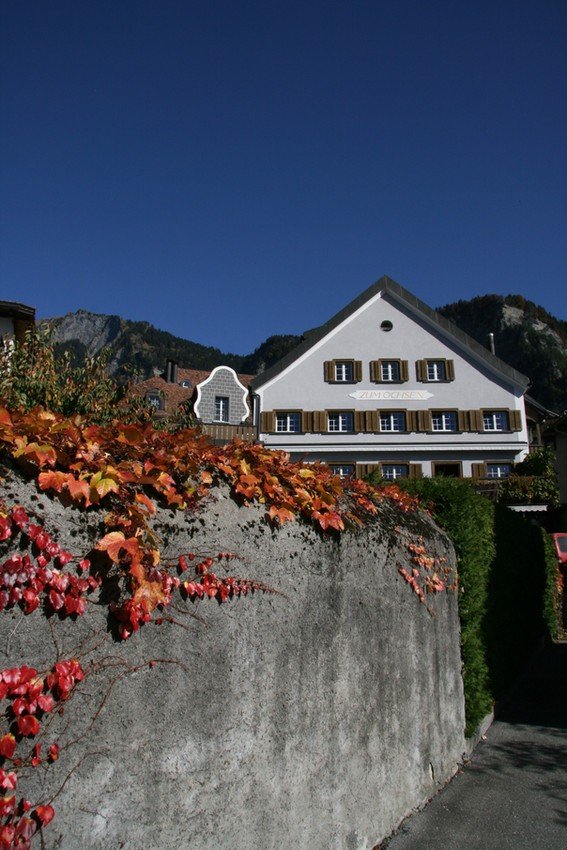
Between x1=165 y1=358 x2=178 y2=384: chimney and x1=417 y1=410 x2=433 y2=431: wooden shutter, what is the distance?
20821mm

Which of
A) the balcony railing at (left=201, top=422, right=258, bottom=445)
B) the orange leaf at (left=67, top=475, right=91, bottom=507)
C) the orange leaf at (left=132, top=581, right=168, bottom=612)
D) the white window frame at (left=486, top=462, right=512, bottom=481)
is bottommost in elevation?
the orange leaf at (left=132, top=581, right=168, bottom=612)

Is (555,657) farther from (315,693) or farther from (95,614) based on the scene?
(95,614)

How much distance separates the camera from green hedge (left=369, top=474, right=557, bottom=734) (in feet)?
22.6

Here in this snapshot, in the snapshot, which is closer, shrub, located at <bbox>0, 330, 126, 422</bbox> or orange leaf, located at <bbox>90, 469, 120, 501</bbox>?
orange leaf, located at <bbox>90, 469, 120, 501</bbox>

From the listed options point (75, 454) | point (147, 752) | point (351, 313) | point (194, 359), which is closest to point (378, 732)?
point (147, 752)

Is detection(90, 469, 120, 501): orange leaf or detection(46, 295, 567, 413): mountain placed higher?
detection(46, 295, 567, 413): mountain

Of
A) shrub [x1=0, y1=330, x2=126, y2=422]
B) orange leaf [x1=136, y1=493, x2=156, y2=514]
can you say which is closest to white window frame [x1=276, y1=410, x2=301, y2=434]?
shrub [x1=0, y1=330, x2=126, y2=422]

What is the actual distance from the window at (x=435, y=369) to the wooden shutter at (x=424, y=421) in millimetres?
2253

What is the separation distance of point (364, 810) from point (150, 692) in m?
2.35

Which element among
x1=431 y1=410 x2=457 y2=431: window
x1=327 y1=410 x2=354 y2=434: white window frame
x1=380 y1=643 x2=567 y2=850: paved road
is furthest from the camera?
x1=327 y1=410 x2=354 y2=434: white window frame

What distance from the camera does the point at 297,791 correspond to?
3.52 metres

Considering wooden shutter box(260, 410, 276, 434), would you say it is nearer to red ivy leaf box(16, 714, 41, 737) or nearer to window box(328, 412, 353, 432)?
window box(328, 412, 353, 432)

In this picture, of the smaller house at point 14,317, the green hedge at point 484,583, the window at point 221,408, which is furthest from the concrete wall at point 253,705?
the window at point 221,408

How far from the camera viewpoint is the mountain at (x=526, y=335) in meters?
83.6
